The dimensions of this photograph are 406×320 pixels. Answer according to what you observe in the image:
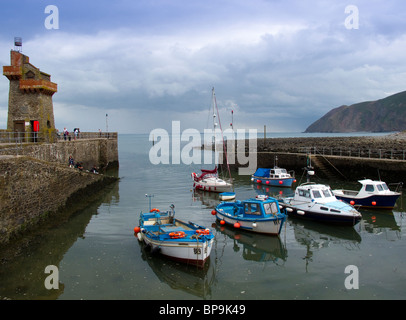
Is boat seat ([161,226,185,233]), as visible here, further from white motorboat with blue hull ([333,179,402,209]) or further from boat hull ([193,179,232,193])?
boat hull ([193,179,232,193])

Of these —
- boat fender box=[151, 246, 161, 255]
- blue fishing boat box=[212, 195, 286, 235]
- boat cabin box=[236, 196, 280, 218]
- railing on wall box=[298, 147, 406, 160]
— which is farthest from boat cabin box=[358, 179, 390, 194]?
boat fender box=[151, 246, 161, 255]

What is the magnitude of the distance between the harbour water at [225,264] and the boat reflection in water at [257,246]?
49mm

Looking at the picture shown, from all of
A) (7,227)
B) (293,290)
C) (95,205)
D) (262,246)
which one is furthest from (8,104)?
(293,290)

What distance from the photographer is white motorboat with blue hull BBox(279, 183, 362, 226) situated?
18766 mm

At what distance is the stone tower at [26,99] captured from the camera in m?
30.6

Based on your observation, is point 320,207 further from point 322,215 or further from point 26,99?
point 26,99

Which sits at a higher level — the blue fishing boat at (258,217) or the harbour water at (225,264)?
the blue fishing boat at (258,217)

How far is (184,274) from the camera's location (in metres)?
13.1

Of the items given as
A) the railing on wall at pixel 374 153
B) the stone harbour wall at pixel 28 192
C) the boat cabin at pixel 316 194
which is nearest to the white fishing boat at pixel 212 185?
the boat cabin at pixel 316 194

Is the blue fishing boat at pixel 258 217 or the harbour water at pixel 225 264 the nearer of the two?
the harbour water at pixel 225 264

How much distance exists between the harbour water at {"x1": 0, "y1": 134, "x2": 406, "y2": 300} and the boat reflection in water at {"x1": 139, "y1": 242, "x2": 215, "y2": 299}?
38mm

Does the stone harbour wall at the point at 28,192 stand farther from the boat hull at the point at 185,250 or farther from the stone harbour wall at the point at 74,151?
the boat hull at the point at 185,250

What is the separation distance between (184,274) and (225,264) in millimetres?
2051

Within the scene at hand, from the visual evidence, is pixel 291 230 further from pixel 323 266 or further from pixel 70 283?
pixel 70 283
